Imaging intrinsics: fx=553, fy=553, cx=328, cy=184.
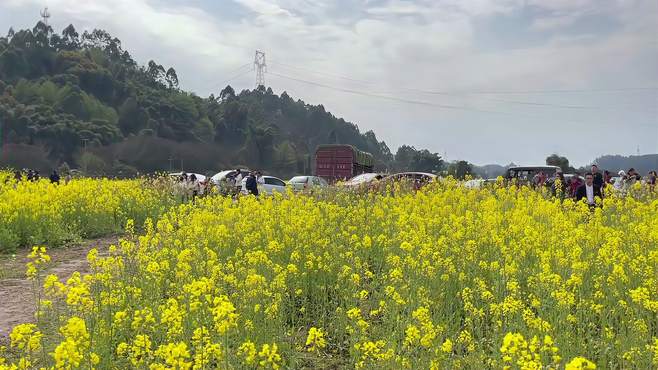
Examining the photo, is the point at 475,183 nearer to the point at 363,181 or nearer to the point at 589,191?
the point at 363,181

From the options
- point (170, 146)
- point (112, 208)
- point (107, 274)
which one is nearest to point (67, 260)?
point (112, 208)

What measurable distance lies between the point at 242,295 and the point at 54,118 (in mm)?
61457

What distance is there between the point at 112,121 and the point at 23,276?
6197 centimetres

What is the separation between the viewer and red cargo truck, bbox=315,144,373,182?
1260 inches

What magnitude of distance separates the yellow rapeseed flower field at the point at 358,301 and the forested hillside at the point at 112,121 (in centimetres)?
4296

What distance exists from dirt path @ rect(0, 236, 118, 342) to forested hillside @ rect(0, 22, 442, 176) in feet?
124

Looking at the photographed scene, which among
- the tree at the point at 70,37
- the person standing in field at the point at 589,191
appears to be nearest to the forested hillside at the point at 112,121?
the tree at the point at 70,37

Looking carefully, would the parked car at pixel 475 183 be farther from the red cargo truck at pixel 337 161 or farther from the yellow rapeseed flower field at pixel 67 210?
the red cargo truck at pixel 337 161

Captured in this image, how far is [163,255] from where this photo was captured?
612cm

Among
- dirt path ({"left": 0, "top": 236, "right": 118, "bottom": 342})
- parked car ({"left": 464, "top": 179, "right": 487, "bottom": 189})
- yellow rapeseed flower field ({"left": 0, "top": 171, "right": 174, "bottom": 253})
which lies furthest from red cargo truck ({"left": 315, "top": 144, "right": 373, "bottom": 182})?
dirt path ({"left": 0, "top": 236, "right": 118, "bottom": 342})

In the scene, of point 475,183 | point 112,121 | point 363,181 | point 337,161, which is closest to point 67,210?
point 363,181

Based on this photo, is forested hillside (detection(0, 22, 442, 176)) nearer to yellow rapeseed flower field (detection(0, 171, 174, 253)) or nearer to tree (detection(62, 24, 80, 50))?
tree (detection(62, 24, 80, 50))

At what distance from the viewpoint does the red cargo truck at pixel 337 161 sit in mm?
32000

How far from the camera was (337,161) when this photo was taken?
32656mm
